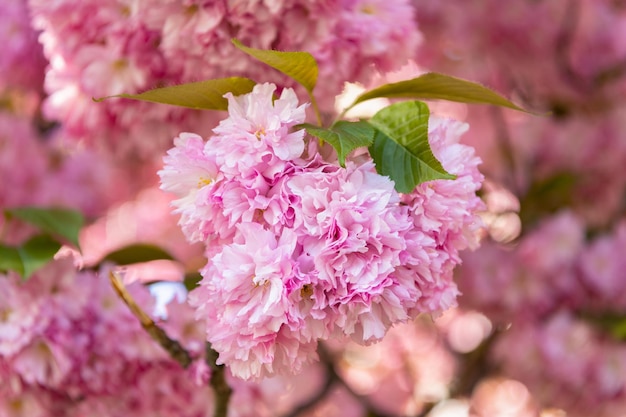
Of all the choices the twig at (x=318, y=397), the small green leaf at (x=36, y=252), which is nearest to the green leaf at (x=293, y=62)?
the small green leaf at (x=36, y=252)

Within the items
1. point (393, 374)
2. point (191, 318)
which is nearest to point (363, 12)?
point (191, 318)

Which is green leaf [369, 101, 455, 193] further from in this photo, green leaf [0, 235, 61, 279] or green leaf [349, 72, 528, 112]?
green leaf [0, 235, 61, 279]

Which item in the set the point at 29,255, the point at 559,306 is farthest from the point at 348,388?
the point at 29,255

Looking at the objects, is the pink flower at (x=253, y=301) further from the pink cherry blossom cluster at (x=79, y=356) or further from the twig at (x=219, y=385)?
the pink cherry blossom cluster at (x=79, y=356)

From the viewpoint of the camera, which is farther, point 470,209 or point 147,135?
point 147,135

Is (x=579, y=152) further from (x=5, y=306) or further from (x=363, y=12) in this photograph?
(x=5, y=306)

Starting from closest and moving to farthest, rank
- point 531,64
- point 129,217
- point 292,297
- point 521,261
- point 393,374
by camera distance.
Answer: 1. point 292,297
2. point 521,261
3. point 531,64
4. point 129,217
5. point 393,374

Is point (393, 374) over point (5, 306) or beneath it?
beneath
